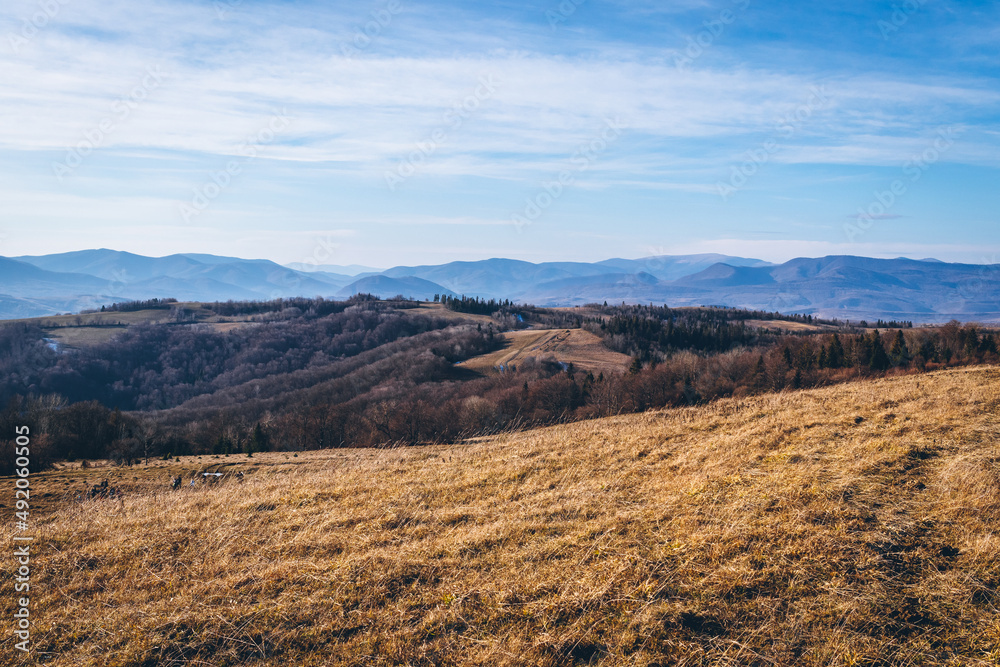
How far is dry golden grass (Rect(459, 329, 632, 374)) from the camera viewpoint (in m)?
118

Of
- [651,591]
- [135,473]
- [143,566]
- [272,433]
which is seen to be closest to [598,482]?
[651,591]

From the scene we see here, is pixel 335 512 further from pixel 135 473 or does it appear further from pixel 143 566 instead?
pixel 135 473

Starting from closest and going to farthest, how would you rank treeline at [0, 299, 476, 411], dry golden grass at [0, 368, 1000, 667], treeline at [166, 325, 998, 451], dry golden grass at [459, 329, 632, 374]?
dry golden grass at [0, 368, 1000, 667], treeline at [166, 325, 998, 451], dry golden grass at [459, 329, 632, 374], treeline at [0, 299, 476, 411]

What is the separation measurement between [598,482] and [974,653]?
254 inches

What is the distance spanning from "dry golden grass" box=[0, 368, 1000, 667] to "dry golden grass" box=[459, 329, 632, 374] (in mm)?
94550

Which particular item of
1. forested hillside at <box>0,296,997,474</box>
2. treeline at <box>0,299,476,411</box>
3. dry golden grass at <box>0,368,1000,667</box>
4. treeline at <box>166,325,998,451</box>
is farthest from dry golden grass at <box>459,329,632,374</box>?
dry golden grass at <box>0,368,1000,667</box>

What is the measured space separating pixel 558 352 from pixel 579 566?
12048 centimetres

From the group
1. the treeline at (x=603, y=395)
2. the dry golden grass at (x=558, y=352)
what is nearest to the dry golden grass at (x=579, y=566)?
the treeline at (x=603, y=395)

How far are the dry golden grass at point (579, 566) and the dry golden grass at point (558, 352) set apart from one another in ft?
310

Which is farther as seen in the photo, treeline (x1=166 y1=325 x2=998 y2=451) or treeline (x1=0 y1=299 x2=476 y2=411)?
treeline (x1=0 y1=299 x2=476 y2=411)

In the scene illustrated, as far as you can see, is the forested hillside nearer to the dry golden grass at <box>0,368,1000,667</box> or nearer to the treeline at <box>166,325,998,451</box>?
the treeline at <box>166,325,998,451</box>

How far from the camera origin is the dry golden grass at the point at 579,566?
6.05 m

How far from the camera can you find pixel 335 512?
416 inches

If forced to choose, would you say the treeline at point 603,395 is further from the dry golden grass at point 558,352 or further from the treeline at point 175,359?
the treeline at point 175,359
